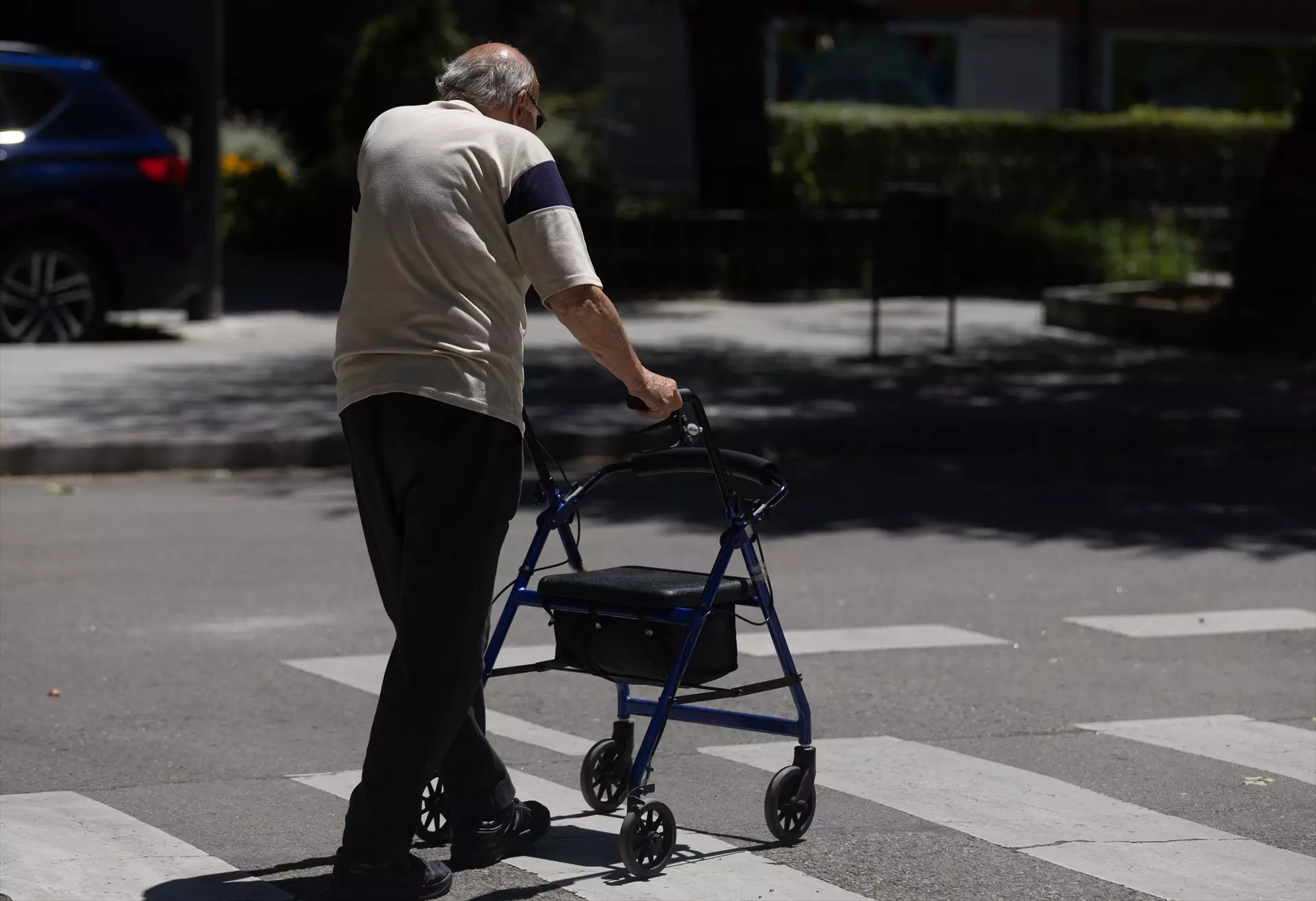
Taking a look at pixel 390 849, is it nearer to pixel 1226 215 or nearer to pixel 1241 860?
pixel 1241 860

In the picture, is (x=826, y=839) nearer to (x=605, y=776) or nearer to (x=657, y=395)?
(x=605, y=776)

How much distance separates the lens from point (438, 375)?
4414 millimetres

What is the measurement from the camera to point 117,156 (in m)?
15.3

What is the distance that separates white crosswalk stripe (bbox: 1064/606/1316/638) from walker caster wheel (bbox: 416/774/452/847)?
342 cm

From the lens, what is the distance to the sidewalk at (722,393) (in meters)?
11.7

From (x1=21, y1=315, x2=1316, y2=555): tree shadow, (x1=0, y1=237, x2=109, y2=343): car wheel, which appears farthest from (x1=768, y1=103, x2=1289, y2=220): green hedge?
(x1=0, y1=237, x2=109, y2=343): car wheel

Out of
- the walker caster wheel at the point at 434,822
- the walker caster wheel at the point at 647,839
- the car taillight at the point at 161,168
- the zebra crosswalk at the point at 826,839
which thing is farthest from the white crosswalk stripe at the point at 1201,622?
the car taillight at the point at 161,168

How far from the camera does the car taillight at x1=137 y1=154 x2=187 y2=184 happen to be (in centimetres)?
1533

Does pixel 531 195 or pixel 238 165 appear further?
pixel 238 165

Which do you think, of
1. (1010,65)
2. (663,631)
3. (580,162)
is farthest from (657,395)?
(1010,65)

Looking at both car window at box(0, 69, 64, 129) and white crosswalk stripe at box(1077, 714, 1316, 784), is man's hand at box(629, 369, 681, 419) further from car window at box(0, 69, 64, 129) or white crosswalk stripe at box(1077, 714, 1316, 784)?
car window at box(0, 69, 64, 129)

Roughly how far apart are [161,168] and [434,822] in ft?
36.6

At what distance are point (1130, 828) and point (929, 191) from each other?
11803mm

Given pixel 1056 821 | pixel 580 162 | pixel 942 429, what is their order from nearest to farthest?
pixel 1056 821 < pixel 942 429 < pixel 580 162
